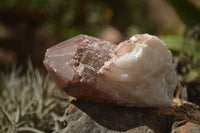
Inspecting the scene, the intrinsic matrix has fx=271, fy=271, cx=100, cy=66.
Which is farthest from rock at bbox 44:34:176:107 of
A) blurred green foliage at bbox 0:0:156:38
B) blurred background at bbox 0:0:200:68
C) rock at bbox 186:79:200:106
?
blurred green foliage at bbox 0:0:156:38

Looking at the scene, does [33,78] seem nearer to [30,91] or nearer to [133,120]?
[30,91]

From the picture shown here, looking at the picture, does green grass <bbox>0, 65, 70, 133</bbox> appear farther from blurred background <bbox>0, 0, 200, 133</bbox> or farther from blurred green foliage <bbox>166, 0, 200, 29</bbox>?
blurred green foliage <bbox>166, 0, 200, 29</bbox>

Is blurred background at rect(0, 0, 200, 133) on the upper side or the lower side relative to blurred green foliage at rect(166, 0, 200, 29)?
lower

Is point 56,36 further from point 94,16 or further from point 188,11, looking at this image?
point 188,11

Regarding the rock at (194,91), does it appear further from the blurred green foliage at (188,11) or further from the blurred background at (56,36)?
the blurred green foliage at (188,11)

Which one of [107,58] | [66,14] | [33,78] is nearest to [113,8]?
[66,14]

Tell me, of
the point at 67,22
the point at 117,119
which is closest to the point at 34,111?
the point at 117,119
